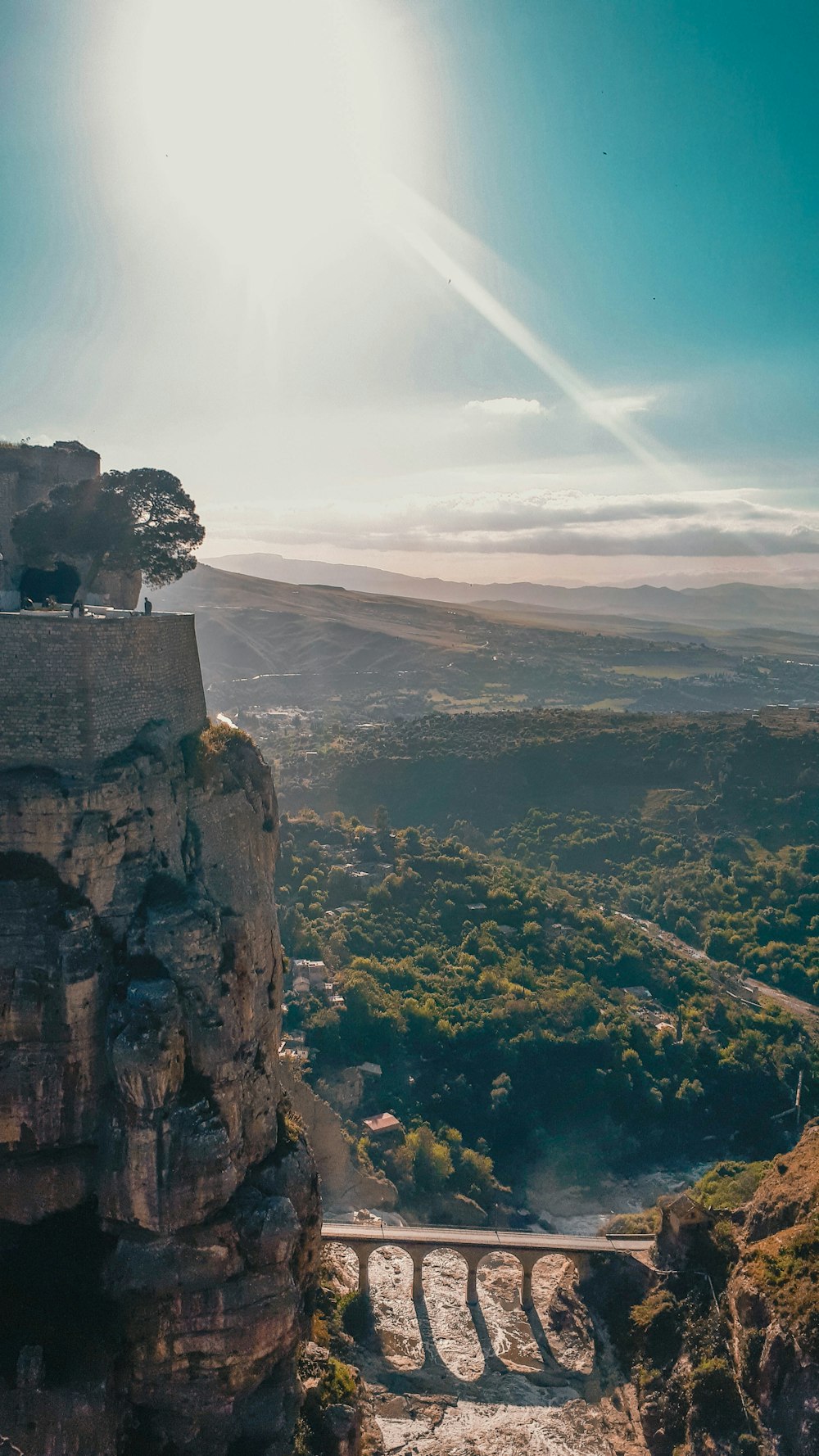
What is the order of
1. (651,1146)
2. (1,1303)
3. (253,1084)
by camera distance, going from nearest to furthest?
(1,1303)
(253,1084)
(651,1146)

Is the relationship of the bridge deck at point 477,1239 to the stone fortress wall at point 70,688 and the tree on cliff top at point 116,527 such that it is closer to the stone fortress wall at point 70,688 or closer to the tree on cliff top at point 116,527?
the stone fortress wall at point 70,688

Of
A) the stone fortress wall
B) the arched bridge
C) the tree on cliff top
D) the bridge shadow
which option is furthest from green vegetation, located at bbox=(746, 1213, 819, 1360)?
the tree on cliff top

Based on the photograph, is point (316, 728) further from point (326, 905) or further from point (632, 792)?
point (326, 905)

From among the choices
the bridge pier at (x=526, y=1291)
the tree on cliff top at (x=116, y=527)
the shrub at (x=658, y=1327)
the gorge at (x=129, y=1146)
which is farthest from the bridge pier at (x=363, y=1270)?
the tree on cliff top at (x=116, y=527)

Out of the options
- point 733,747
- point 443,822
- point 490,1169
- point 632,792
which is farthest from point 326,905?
point 733,747

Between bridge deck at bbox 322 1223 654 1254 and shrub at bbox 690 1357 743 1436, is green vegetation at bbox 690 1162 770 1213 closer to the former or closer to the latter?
bridge deck at bbox 322 1223 654 1254

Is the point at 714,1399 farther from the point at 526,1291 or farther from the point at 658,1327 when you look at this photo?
the point at 526,1291
